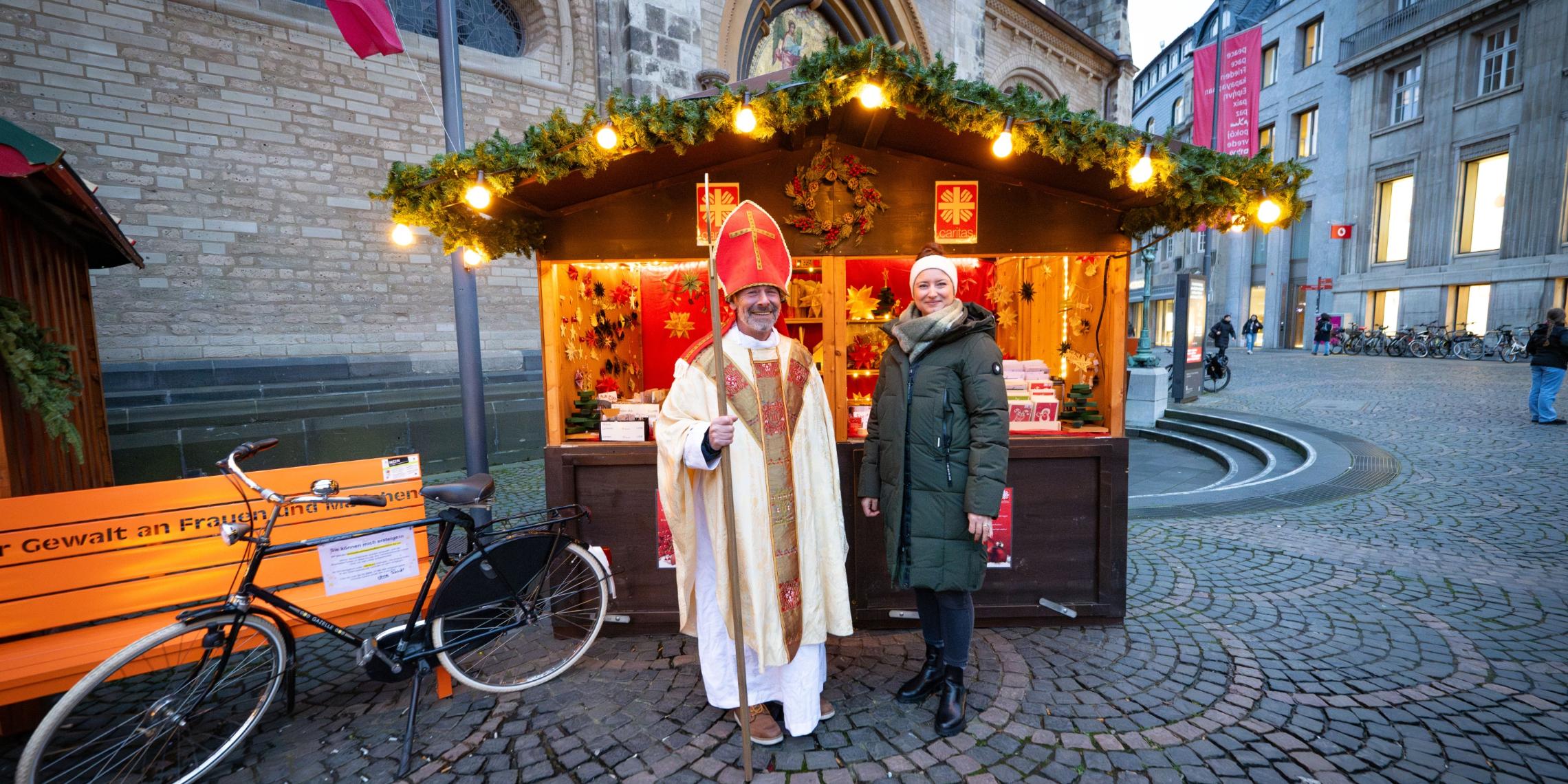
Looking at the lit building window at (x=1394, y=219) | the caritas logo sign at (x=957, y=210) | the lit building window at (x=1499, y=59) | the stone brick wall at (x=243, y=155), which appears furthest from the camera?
the lit building window at (x=1394, y=219)

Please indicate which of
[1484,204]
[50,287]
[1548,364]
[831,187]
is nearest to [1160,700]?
[831,187]

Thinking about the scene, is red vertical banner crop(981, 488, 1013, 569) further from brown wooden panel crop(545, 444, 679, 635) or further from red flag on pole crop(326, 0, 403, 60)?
red flag on pole crop(326, 0, 403, 60)

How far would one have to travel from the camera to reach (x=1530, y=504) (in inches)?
206

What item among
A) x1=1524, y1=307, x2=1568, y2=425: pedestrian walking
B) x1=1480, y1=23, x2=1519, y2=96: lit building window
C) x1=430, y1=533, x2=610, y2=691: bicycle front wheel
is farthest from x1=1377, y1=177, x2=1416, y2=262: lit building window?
x1=430, y1=533, x2=610, y2=691: bicycle front wheel

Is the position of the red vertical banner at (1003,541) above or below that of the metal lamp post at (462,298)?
below

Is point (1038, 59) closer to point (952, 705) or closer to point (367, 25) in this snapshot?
point (367, 25)

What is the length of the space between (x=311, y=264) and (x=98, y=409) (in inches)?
170

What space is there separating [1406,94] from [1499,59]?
2.63m

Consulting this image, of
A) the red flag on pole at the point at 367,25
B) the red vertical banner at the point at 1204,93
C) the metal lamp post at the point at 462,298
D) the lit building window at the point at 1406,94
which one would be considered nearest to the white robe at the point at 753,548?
the metal lamp post at the point at 462,298

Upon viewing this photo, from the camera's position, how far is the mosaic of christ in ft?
40.5

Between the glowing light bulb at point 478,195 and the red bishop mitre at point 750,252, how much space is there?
3.91ft

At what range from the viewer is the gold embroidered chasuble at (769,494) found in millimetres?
2588

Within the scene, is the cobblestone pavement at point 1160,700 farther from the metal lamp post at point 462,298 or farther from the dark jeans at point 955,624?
the metal lamp post at point 462,298

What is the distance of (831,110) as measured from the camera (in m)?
2.94
